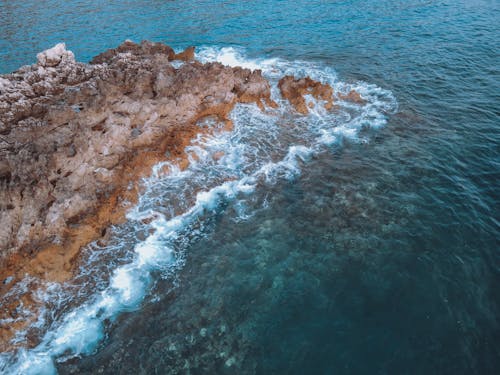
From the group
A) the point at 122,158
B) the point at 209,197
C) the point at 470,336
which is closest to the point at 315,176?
the point at 209,197

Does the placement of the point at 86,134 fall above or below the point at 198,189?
above

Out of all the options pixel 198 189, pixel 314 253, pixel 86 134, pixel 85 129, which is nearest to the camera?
pixel 314 253

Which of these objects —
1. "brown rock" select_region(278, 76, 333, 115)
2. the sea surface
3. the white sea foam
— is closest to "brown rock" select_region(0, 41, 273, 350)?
the white sea foam

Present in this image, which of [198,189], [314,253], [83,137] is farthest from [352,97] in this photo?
[83,137]

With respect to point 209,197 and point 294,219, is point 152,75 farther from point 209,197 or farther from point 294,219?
point 294,219

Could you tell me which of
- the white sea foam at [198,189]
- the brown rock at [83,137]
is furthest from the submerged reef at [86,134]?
the white sea foam at [198,189]

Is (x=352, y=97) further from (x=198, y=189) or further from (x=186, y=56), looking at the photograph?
(x=186, y=56)

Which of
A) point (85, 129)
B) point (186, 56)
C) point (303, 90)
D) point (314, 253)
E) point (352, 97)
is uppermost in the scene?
point (186, 56)
